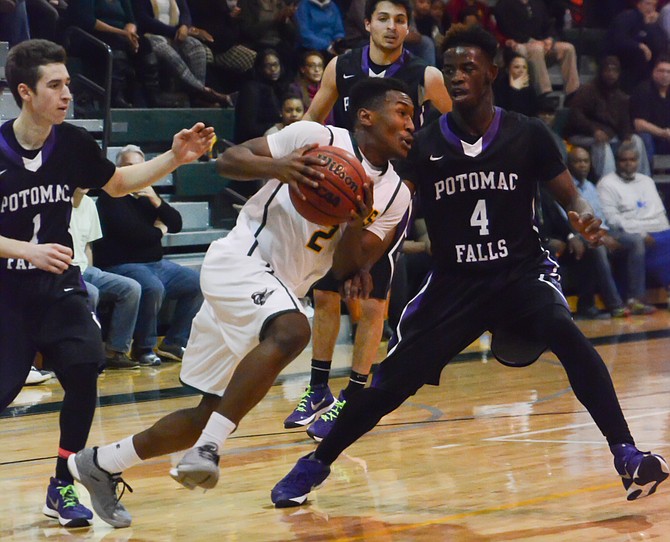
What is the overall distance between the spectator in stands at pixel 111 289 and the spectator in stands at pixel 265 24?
3500 millimetres

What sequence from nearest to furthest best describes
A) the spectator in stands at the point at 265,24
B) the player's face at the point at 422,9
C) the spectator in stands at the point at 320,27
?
the spectator in stands at the point at 265,24
the spectator in stands at the point at 320,27
the player's face at the point at 422,9

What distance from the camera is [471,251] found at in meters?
4.72

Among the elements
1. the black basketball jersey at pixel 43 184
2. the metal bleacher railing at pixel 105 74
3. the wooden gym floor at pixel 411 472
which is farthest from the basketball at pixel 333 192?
the metal bleacher railing at pixel 105 74

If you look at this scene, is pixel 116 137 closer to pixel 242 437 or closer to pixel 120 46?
pixel 120 46

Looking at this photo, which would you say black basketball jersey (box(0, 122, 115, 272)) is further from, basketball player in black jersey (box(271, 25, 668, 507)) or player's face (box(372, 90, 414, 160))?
basketball player in black jersey (box(271, 25, 668, 507))

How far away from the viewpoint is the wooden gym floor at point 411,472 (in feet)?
14.2

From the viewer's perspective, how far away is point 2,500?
4980 millimetres

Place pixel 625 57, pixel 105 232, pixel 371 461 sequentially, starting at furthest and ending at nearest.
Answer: pixel 625 57
pixel 105 232
pixel 371 461

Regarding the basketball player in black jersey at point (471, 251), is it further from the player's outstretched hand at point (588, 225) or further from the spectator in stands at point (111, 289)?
the spectator in stands at point (111, 289)

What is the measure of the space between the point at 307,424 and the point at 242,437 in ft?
1.27

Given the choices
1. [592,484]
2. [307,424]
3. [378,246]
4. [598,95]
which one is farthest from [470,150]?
[598,95]

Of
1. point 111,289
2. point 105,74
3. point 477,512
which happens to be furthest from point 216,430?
point 105,74

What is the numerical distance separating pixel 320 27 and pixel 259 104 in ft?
4.34

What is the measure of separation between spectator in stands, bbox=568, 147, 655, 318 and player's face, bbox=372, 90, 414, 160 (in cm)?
720
